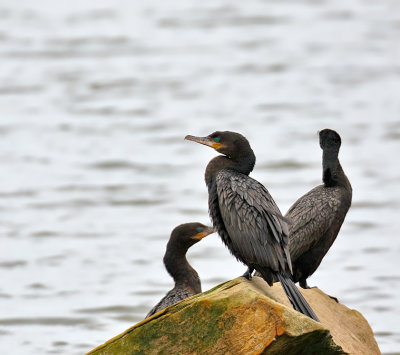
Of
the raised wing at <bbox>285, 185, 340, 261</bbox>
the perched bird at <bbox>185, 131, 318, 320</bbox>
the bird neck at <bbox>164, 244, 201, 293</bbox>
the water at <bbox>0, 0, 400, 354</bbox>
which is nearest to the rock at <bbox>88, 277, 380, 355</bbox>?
the perched bird at <bbox>185, 131, 318, 320</bbox>

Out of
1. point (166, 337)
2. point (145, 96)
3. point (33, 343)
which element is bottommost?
point (33, 343)

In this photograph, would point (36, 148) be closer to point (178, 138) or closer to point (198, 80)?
point (178, 138)

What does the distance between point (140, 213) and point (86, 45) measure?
10.8 metres

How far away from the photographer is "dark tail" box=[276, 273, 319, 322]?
771cm

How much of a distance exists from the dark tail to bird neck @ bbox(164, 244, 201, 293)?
7.63ft

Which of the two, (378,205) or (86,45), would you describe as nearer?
(378,205)

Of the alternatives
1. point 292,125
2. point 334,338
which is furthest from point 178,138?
point 334,338

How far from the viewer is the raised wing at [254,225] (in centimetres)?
798

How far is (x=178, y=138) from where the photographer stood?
Result: 1977 centimetres

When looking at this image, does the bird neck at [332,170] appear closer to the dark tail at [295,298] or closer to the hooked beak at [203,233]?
the hooked beak at [203,233]

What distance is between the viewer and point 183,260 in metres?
10.3

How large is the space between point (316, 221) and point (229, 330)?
107 inches

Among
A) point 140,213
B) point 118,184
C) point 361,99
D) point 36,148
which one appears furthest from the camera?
point 361,99

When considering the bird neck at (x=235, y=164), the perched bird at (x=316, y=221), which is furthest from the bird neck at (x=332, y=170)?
the bird neck at (x=235, y=164)
